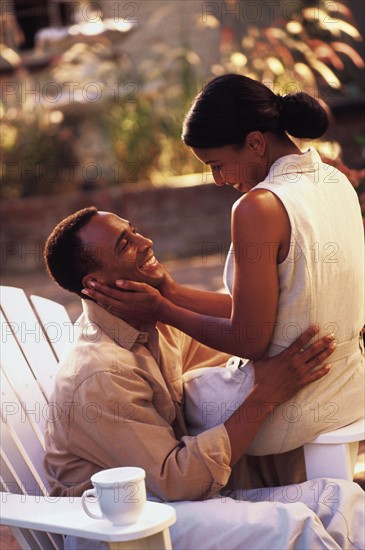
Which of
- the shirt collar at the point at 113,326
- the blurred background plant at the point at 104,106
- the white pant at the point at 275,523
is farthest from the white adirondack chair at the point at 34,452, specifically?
the blurred background plant at the point at 104,106

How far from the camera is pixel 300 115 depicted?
2852 millimetres

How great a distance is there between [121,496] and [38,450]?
1.05 metres

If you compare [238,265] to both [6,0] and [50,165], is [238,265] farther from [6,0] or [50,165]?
[6,0]

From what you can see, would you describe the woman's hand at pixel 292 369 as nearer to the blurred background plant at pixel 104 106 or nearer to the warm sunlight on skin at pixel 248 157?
the warm sunlight on skin at pixel 248 157

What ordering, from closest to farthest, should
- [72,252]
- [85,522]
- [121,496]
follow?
1. [121,496]
2. [85,522]
3. [72,252]

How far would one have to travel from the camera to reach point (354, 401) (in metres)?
2.85

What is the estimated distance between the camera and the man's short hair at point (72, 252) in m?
2.87

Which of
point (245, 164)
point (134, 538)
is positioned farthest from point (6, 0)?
point (134, 538)

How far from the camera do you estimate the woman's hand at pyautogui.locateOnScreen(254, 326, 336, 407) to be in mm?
2727

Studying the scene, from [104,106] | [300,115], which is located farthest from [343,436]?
[104,106]

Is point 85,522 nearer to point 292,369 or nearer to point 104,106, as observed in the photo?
point 292,369

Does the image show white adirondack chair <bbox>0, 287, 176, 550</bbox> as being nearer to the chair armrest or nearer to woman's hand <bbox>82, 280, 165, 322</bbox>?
woman's hand <bbox>82, 280, 165, 322</bbox>

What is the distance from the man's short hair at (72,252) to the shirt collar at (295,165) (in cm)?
54

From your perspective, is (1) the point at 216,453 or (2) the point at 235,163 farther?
(2) the point at 235,163
